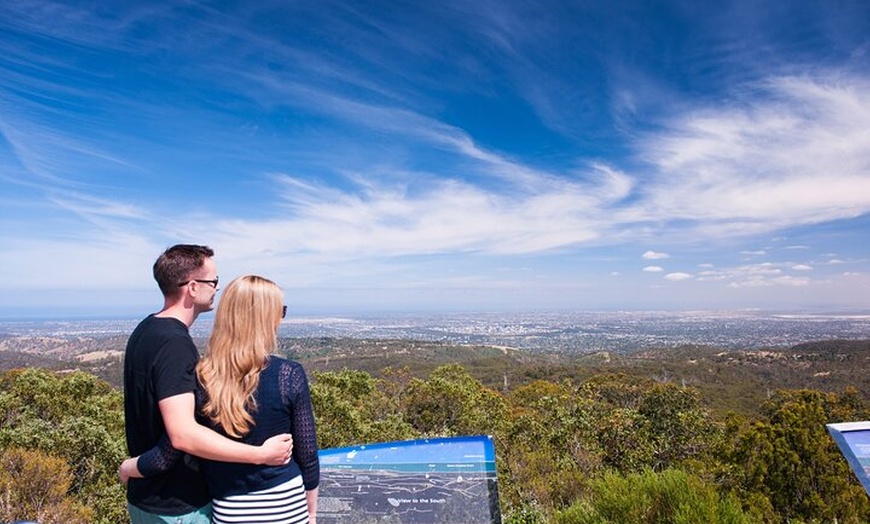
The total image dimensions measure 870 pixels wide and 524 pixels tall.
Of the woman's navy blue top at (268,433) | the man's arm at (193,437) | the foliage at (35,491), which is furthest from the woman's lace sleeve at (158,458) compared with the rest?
the foliage at (35,491)

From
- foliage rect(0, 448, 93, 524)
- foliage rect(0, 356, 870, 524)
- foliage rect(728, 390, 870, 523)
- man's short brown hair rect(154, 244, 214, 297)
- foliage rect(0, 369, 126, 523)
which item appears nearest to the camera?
man's short brown hair rect(154, 244, 214, 297)

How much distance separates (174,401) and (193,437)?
6.1 inches

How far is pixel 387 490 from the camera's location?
312cm

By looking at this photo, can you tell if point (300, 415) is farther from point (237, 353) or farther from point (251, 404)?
point (237, 353)

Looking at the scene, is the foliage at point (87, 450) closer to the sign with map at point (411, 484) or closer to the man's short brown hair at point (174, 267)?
the sign with map at point (411, 484)

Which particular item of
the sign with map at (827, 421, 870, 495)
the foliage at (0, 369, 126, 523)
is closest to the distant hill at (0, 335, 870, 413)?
the foliage at (0, 369, 126, 523)

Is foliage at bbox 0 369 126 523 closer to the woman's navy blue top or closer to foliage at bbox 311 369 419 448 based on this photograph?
foliage at bbox 311 369 419 448

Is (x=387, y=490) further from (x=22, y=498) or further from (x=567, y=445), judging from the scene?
(x=567, y=445)

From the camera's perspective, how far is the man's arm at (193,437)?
187cm

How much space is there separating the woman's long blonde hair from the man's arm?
78 mm

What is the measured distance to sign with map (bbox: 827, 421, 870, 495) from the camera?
11.5ft

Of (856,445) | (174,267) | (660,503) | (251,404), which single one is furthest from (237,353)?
(856,445)

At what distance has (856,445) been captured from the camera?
143 inches

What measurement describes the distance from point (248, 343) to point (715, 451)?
16217 millimetres
